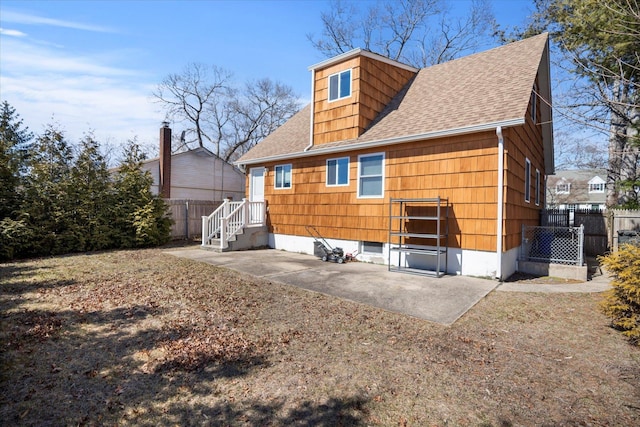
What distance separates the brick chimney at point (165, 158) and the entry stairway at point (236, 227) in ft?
24.9

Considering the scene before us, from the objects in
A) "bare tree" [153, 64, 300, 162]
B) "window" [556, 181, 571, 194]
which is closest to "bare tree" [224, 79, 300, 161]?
"bare tree" [153, 64, 300, 162]

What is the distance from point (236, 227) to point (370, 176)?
211 inches

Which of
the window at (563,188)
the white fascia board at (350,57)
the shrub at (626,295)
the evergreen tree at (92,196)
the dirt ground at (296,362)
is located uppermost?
the white fascia board at (350,57)

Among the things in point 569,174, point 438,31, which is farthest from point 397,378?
point 569,174

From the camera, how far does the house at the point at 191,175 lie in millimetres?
18438

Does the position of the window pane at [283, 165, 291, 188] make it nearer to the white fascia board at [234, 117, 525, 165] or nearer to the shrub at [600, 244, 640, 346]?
the white fascia board at [234, 117, 525, 165]

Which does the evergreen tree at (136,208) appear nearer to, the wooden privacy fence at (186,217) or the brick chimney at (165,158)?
the wooden privacy fence at (186,217)

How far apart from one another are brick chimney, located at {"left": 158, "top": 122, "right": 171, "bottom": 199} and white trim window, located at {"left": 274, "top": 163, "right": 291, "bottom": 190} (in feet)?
28.9

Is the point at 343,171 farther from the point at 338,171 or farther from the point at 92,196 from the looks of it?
the point at 92,196

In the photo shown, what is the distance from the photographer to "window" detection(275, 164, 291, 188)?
1193cm

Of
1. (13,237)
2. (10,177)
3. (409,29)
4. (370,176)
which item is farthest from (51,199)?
(409,29)

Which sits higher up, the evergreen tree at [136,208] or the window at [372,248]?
the evergreen tree at [136,208]

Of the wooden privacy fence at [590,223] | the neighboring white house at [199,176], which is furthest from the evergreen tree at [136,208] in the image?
the wooden privacy fence at [590,223]

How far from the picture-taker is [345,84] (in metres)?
10.5
